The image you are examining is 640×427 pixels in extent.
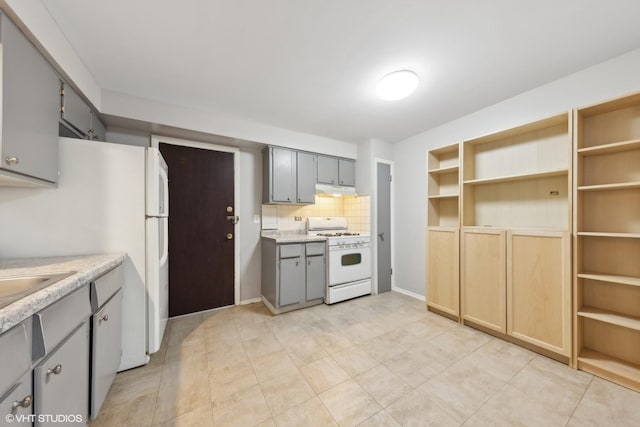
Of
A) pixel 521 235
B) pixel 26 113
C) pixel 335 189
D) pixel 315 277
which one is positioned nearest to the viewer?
pixel 26 113

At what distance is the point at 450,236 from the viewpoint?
8.49 ft

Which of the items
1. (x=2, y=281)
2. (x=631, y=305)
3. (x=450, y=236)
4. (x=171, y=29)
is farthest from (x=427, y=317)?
(x=171, y=29)

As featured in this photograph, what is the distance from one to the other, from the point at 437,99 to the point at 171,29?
240cm

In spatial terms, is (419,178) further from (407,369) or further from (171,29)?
(171,29)

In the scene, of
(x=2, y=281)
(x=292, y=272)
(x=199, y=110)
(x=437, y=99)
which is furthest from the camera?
(x=292, y=272)

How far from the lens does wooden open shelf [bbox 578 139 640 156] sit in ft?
5.17

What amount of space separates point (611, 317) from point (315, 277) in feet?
8.41

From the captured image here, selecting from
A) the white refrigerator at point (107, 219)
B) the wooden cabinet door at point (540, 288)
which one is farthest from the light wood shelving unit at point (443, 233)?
the white refrigerator at point (107, 219)

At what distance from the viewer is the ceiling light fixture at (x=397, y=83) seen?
192 cm

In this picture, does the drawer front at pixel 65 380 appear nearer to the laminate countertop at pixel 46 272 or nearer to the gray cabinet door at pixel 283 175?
the laminate countertop at pixel 46 272

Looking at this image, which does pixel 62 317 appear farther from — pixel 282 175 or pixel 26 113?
pixel 282 175

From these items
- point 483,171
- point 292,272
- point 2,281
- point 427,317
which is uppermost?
point 483,171

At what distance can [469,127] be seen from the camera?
9.02 feet

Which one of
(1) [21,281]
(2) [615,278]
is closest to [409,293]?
(2) [615,278]
